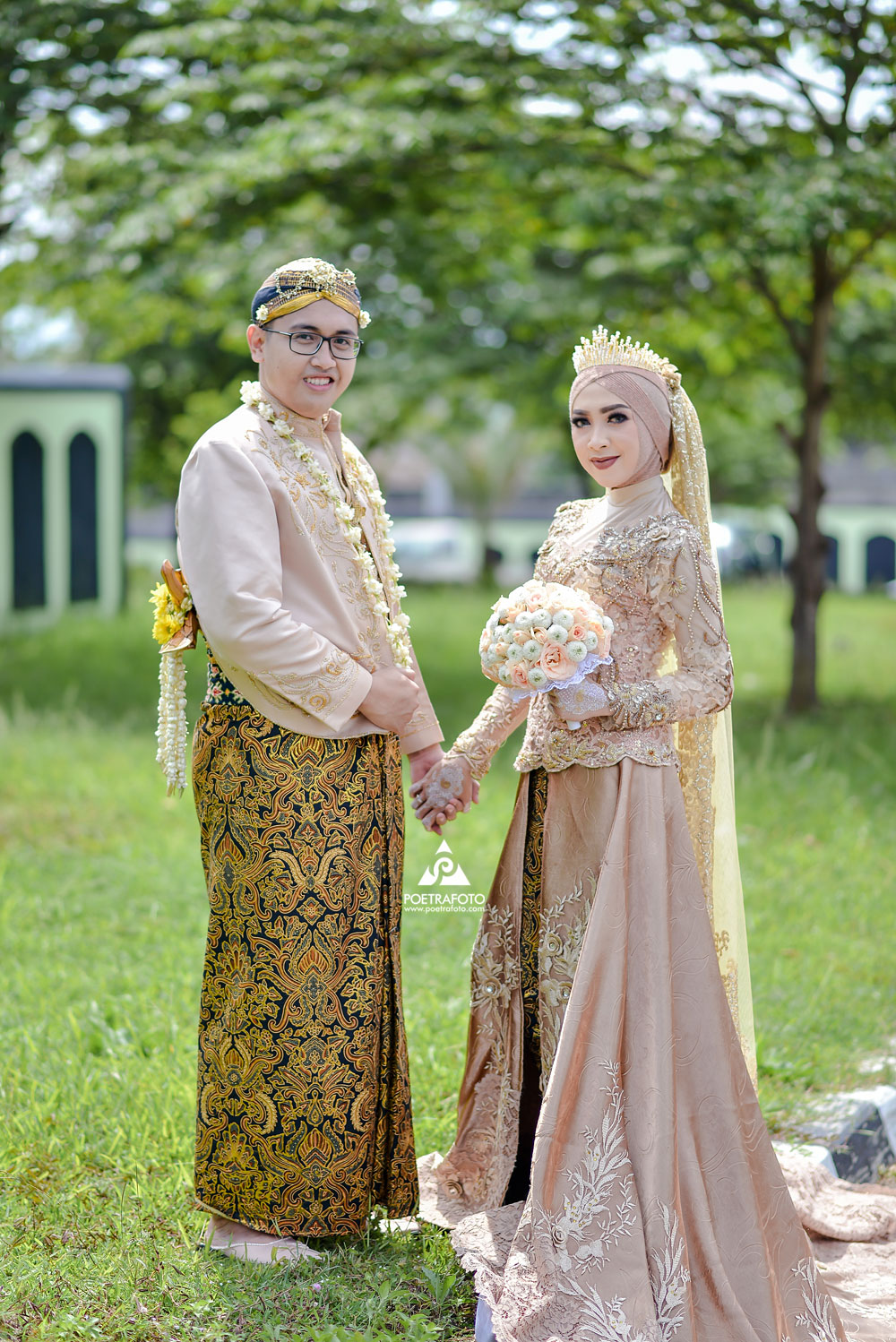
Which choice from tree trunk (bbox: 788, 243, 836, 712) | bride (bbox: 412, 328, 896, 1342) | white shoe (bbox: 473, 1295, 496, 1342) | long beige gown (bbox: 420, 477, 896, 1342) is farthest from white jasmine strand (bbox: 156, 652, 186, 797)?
tree trunk (bbox: 788, 243, 836, 712)

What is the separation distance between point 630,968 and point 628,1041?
155mm

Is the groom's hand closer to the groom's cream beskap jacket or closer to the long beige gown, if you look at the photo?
the groom's cream beskap jacket

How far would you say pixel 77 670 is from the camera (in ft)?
37.8

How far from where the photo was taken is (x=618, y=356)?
9.96 ft

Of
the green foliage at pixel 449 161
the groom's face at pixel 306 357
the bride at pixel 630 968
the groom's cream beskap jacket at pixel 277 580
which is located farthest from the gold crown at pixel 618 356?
the green foliage at pixel 449 161

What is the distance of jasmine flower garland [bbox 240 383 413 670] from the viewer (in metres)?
3.12

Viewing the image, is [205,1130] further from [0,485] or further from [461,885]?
[0,485]

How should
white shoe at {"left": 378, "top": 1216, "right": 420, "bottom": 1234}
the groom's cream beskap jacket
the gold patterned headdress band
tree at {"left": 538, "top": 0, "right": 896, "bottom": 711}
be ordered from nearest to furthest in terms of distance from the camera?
1. the groom's cream beskap jacket
2. the gold patterned headdress band
3. white shoe at {"left": 378, "top": 1216, "right": 420, "bottom": 1234}
4. tree at {"left": 538, "top": 0, "right": 896, "bottom": 711}

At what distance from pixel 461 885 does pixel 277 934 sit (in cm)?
274

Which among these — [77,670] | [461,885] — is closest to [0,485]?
[77,670]

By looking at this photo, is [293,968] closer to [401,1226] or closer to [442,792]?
[442,792]

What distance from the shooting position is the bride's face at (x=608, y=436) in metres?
3.03

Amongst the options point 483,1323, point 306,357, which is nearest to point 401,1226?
point 483,1323

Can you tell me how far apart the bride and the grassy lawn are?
45 cm
